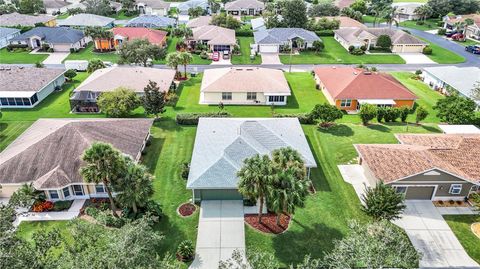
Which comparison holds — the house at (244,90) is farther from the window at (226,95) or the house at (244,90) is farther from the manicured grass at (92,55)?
the manicured grass at (92,55)

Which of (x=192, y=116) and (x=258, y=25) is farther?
(x=258, y=25)

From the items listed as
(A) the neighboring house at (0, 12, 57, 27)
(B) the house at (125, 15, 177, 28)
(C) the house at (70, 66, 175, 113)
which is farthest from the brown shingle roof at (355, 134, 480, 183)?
(A) the neighboring house at (0, 12, 57, 27)

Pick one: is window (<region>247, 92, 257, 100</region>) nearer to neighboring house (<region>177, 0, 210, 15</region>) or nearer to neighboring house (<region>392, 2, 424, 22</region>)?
neighboring house (<region>177, 0, 210, 15</region>)

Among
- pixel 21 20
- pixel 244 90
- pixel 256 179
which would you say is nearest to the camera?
pixel 256 179

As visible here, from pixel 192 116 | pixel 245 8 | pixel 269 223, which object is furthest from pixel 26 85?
pixel 245 8

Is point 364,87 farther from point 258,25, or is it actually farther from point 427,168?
point 258,25

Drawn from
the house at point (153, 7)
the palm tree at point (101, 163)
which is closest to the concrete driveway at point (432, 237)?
the palm tree at point (101, 163)

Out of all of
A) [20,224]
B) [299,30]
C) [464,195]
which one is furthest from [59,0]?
[464,195]
